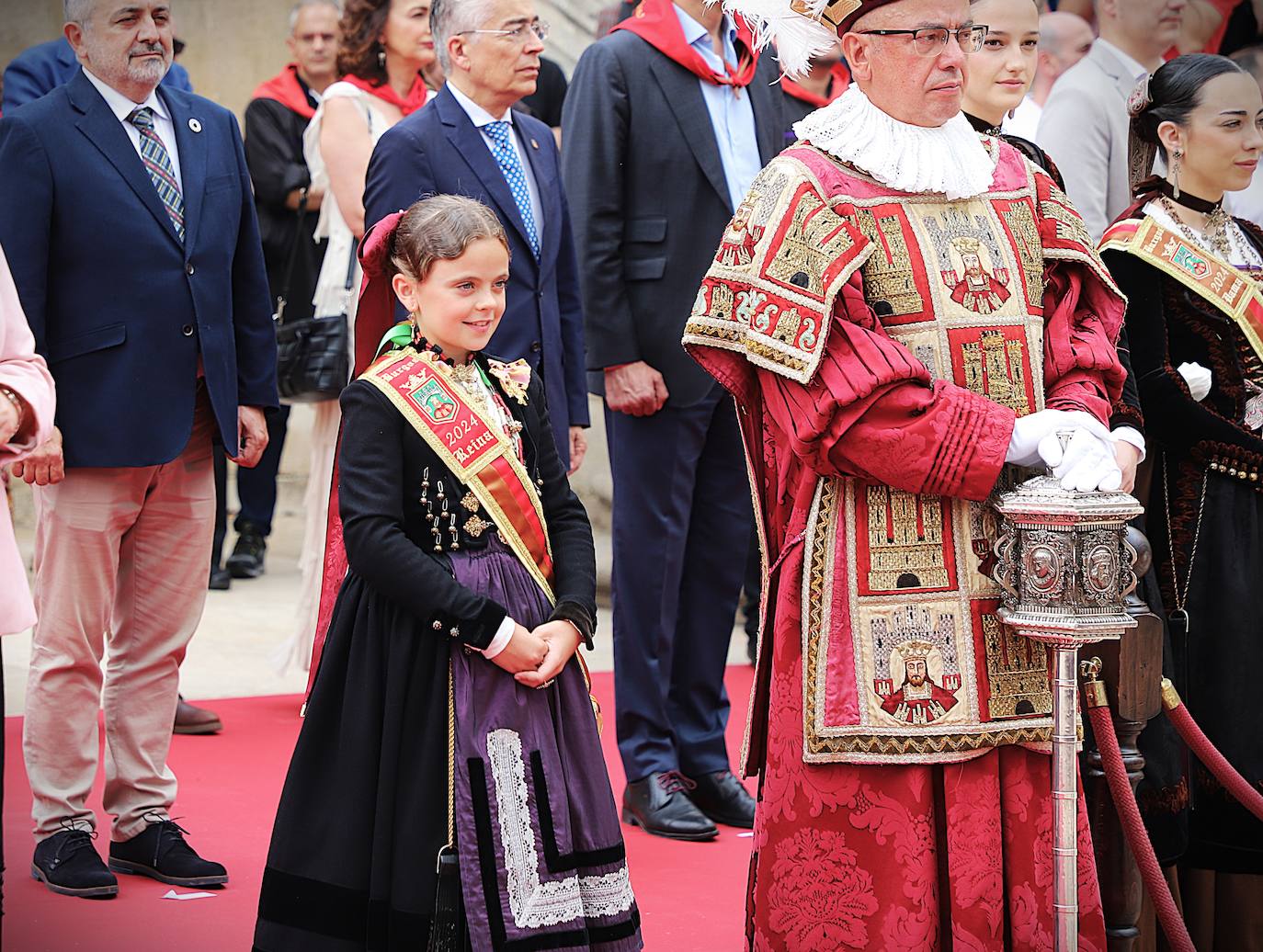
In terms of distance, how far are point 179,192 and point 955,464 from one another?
216 cm

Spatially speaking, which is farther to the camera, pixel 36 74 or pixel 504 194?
pixel 36 74

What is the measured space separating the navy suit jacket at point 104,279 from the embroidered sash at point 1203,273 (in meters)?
2.11

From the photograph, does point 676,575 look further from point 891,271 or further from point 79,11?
point 79,11

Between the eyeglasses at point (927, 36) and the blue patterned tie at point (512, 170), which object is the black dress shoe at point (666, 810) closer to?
the blue patterned tie at point (512, 170)

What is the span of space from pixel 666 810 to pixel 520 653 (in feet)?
4.96

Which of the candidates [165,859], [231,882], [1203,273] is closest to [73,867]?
[165,859]

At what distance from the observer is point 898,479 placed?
280 cm

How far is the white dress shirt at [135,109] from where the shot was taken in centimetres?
396

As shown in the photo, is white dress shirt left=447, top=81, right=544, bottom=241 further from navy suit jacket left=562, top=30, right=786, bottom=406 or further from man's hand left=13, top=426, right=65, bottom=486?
man's hand left=13, top=426, right=65, bottom=486

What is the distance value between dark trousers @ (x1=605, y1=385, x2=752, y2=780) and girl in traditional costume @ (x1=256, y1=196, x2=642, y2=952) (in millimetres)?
1283

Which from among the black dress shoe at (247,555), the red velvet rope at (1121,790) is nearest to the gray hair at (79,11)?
the red velvet rope at (1121,790)

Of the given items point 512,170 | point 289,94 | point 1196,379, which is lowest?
point 1196,379

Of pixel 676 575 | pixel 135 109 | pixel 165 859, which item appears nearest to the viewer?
pixel 165 859

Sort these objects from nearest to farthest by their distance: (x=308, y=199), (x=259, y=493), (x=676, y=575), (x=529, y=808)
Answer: (x=529, y=808), (x=676, y=575), (x=308, y=199), (x=259, y=493)
